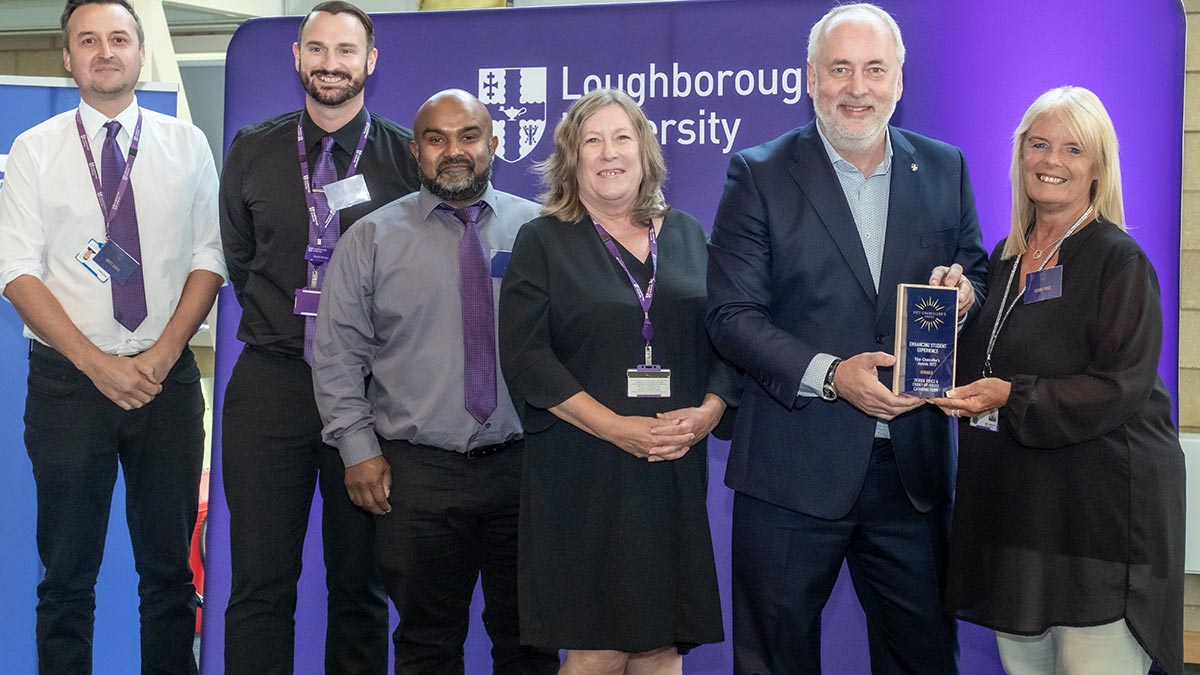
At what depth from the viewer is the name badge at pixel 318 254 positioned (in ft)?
9.61

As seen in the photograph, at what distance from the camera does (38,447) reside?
3.18 m

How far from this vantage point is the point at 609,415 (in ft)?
7.81

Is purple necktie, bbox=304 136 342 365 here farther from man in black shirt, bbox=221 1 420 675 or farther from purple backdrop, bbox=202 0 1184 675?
purple backdrop, bbox=202 0 1184 675

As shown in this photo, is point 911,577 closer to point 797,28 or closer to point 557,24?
point 797,28

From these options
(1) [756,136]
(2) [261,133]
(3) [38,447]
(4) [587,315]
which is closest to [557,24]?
(1) [756,136]

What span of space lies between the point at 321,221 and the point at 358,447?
2.08 feet

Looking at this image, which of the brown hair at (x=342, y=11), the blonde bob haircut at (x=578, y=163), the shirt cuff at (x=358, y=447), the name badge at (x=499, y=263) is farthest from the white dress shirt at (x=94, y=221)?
the blonde bob haircut at (x=578, y=163)

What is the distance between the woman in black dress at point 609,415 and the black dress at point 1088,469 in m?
0.61

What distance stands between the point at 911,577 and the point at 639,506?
61 cm

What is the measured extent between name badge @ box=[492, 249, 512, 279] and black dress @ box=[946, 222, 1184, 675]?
45.5 inches

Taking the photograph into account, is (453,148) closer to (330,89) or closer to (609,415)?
(330,89)

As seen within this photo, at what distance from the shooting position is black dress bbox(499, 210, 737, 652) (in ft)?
7.97

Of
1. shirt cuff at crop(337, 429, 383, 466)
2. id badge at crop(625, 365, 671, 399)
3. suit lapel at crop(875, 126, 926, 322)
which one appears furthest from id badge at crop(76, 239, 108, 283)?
suit lapel at crop(875, 126, 926, 322)

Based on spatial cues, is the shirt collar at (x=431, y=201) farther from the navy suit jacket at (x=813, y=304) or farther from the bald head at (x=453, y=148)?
the navy suit jacket at (x=813, y=304)
